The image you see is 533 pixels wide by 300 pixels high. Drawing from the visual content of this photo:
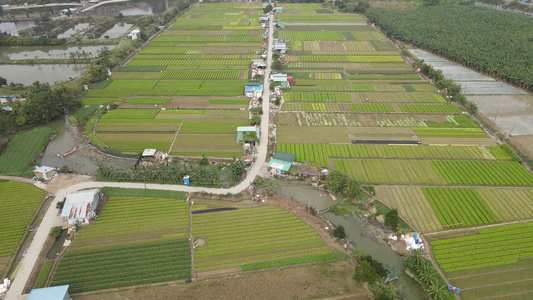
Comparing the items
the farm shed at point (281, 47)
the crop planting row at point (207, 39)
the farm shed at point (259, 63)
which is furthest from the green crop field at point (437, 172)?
the crop planting row at point (207, 39)

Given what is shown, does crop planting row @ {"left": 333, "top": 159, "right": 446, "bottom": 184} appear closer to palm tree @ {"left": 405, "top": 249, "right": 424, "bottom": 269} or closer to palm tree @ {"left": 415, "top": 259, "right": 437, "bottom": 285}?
palm tree @ {"left": 405, "top": 249, "right": 424, "bottom": 269}

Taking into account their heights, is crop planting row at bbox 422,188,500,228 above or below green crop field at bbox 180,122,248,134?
below

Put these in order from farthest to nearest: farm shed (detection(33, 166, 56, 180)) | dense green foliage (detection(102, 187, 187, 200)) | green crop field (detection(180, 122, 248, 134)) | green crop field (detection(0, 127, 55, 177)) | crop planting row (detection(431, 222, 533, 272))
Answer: green crop field (detection(180, 122, 248, 134)) < green crop field (detection(0, 127, 55, 177)) < farm shed (detection(33, 166, 56, 180)) < dense green foliage (detection(102, 187, 187, 200)) < crop planting row (detection(431, 222, 533, 272))

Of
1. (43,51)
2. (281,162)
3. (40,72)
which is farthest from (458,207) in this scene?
(43,51)

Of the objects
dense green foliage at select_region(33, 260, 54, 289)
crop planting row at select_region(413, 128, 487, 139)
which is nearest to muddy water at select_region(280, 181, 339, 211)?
crop planting row at select_region(413, 128, 487, 139)

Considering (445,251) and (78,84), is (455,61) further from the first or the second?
(78,84)

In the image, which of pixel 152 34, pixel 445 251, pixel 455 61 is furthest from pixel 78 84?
pixel 455 61

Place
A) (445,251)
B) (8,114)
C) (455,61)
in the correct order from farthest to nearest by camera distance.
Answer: (455,61) < (8,114) < (445,251)
